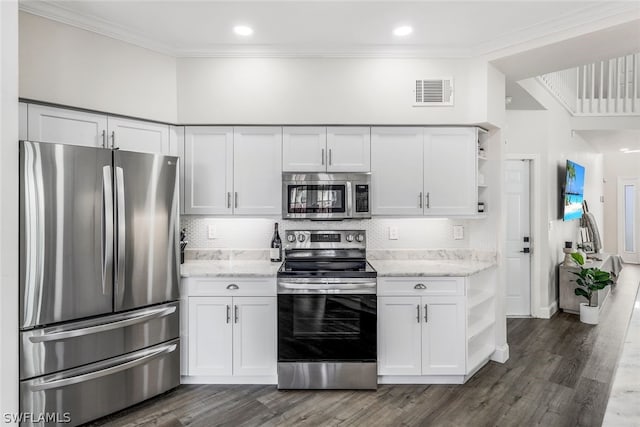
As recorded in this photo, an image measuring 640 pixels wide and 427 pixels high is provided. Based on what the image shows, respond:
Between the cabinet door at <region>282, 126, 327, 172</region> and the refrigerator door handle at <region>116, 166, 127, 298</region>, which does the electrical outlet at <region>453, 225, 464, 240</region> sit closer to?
the cabinet door at <region>282, 126, 327, 172</region>

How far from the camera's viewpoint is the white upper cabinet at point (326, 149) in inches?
127

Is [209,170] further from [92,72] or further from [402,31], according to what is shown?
[402,31]

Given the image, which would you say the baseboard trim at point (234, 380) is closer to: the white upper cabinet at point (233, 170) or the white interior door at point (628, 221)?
the white upper cabinet at point (233, 170)

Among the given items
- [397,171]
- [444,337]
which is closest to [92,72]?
[397,171]

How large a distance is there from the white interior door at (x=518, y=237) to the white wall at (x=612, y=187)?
6.13m

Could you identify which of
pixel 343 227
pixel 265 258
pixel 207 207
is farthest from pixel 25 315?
pixel 343 227

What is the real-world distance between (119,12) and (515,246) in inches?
194

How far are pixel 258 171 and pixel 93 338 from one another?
5.83 feet

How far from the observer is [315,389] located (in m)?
2.82

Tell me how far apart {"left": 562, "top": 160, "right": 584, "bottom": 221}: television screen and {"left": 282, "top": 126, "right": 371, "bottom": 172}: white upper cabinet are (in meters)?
3.42

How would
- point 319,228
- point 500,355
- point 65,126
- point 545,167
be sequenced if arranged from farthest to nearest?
point 545,167 < point 319,228 < point 500,355 < point 65,126

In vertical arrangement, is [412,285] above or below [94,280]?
below

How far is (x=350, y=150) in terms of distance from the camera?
324cm

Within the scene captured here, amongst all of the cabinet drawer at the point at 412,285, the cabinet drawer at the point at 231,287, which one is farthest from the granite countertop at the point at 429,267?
the cabinet drawer at the point at 231,287
